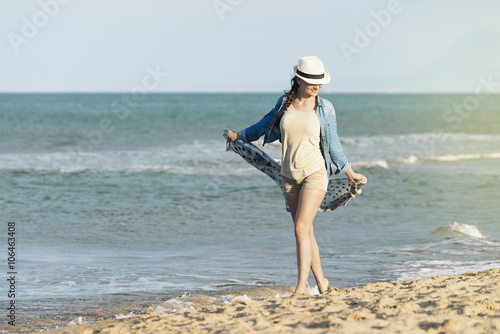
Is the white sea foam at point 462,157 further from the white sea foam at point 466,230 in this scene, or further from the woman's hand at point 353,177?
the woman's hand at point 353,177

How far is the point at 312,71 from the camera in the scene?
530 cm

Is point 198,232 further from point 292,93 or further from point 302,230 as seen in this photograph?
point 292,93

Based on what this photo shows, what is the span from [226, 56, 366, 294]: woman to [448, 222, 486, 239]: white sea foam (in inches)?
220

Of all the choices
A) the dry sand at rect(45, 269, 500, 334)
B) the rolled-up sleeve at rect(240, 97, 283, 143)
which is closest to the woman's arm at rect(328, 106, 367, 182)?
the rolled-up sleeve at rect(240, 97, 283, 143)

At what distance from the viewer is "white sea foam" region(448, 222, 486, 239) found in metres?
10.4

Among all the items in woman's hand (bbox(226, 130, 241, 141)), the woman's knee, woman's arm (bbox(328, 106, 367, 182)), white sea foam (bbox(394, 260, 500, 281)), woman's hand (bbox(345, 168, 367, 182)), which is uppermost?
woman's hand (bbox(226, 130, 241, 141))

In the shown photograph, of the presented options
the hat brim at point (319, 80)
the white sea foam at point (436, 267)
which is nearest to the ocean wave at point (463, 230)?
the white sea foam at point (436, 267)

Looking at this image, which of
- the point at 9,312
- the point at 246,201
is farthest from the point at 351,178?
the point at 246,201

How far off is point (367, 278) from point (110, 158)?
16.6 m

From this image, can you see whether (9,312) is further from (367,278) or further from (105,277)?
(367,278)

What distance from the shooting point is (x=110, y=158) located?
23.2m

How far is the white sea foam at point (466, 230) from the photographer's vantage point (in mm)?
10375

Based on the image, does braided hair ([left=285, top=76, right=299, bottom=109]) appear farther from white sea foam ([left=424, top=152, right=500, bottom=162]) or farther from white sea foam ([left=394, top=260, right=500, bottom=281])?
white sea foam ([left=424, top=152, right=500, bottom=162])

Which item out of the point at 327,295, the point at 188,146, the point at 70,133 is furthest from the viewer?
the point at 70,133
